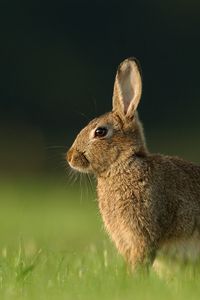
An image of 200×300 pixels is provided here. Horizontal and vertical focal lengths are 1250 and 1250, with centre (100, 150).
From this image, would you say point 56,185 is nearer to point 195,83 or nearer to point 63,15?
point 195,83

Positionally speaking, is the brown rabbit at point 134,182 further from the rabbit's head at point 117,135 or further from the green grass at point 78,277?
the green grass at point 78,277

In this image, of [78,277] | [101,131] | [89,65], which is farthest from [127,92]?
[89,65]

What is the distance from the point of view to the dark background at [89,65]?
27.0 m

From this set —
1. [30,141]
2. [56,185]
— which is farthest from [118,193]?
[30,141]

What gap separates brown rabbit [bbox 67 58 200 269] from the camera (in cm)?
751

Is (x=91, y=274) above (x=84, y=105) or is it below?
below

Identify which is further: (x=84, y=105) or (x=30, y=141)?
(x=84, y=105)

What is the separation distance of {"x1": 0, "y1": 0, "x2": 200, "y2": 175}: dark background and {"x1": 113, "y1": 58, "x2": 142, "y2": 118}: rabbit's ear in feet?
51.6

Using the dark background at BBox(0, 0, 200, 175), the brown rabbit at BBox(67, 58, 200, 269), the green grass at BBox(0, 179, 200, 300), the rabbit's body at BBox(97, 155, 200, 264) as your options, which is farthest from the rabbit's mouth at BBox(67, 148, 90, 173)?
the dark background at BBox(0, 0, 200, 175)

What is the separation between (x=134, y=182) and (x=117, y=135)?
40 cm

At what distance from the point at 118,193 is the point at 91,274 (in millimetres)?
821

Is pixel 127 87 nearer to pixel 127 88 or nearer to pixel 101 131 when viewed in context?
pixel 127 88

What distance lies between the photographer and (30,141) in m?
24.1

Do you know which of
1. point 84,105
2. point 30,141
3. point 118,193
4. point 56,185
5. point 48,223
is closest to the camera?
point 118,193
